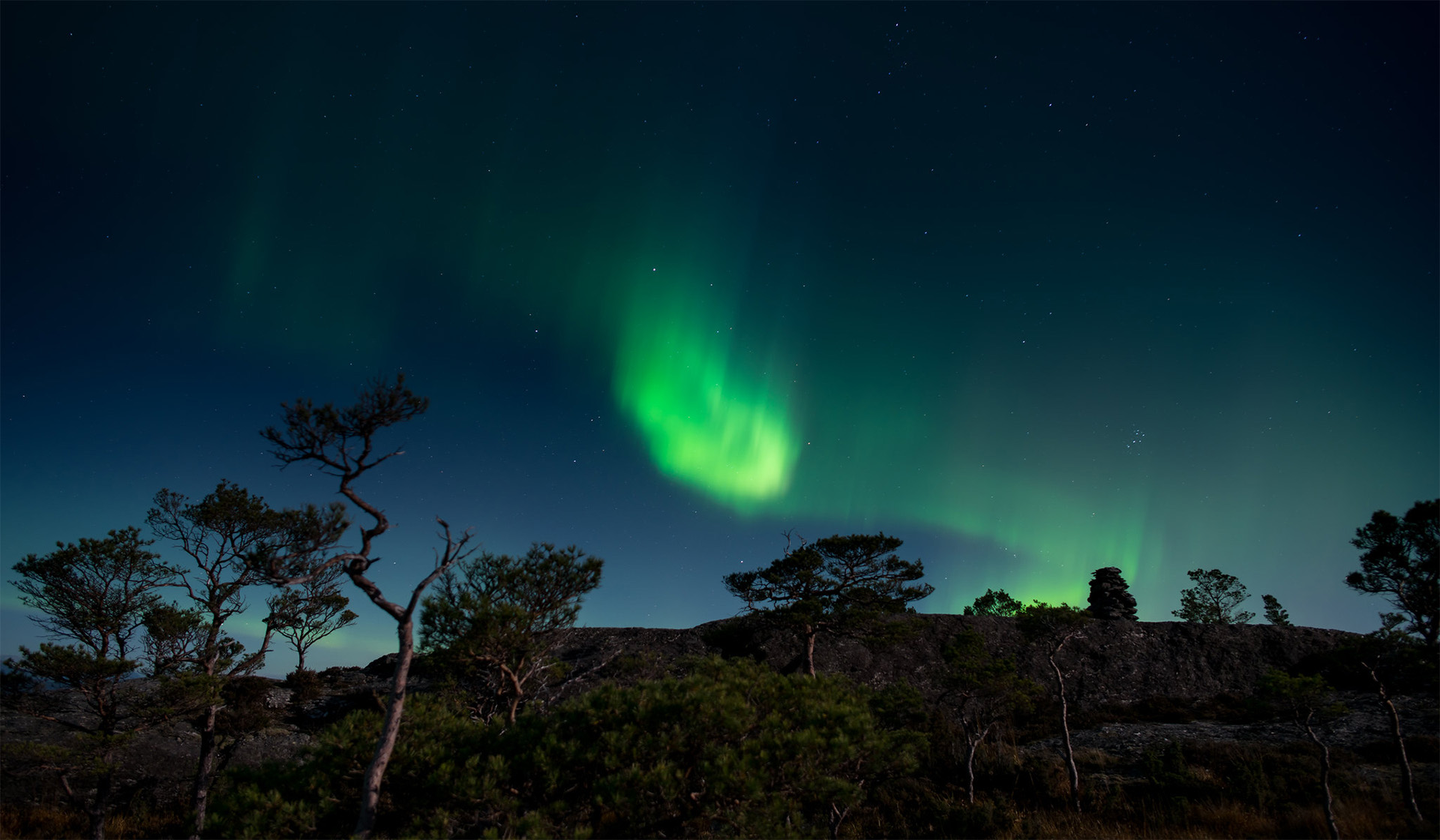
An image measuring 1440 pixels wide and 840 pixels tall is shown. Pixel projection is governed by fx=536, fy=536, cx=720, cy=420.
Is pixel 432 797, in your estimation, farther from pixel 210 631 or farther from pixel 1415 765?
pixel 1415 765

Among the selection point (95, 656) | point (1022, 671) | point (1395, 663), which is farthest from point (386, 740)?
point (1022, 671)

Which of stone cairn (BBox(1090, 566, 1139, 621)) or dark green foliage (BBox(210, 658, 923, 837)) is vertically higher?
stone cairn (BBox(1090, 566, 1139, 621))

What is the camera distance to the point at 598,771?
10.3 m

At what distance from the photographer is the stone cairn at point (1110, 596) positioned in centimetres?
5588

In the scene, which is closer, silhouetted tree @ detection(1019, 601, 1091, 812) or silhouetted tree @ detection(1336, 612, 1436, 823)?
silhouetted tree @ detection(1336, 612, 1436, 823)

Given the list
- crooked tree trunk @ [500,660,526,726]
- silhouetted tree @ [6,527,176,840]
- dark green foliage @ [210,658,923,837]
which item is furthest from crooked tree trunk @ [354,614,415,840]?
silhouetted tree @ [6,527,176,840]

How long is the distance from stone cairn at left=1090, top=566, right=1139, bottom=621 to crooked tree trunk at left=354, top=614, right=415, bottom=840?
65.3 meters

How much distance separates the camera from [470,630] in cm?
1396

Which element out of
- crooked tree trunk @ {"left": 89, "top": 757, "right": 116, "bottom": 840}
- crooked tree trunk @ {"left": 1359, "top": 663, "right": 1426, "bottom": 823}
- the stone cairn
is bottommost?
crooked tree trunk @ {"left": 89, "top": 757, "right": 116, "bottom": 840}

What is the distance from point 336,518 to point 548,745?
1312 centimetres

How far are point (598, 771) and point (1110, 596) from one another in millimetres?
65144

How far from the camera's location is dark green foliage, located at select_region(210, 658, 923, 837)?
938 centimetres

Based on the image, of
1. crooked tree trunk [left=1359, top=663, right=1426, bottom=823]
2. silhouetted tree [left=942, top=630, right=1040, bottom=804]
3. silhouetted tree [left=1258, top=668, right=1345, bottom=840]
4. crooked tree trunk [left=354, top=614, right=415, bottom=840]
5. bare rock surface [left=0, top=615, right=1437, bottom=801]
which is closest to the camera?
crooked tree trunk [left=354, top=614, right=415, bottom=840]

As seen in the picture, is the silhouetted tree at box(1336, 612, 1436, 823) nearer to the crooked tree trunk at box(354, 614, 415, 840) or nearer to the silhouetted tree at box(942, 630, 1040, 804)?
the silhouetted tree at box(942, 630, 1040, 804)
